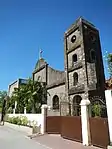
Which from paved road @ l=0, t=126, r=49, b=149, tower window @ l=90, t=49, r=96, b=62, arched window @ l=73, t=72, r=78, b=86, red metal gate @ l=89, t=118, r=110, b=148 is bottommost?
paved road @ l=0, t=126, r=49, b=149

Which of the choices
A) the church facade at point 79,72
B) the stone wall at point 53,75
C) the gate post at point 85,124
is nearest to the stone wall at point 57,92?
the church facade at point 79,72

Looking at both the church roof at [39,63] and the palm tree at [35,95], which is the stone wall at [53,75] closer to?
the palm tree at [35,95]

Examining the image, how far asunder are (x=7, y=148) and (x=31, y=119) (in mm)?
8206

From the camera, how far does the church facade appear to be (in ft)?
61.8

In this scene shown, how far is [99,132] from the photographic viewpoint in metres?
8.98

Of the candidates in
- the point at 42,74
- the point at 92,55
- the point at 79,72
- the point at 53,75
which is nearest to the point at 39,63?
the point at 42,74

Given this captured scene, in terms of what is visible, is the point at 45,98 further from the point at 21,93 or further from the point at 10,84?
the point at 10,84

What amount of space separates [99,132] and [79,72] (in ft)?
37.9

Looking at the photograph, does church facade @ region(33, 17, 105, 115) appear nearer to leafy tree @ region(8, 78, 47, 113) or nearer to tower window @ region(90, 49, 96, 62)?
tower window @ region(90, 49, 96, 62)

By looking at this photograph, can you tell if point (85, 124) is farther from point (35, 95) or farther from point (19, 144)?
point (35, 95)

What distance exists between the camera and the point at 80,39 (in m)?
20.9

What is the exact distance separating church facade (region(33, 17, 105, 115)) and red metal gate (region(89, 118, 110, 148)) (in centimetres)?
816

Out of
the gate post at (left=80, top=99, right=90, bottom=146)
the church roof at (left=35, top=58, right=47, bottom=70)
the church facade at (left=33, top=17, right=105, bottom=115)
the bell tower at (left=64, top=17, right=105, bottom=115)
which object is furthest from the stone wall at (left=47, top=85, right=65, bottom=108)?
the gate post at (left=80, top=99, right=90, bottom=146)

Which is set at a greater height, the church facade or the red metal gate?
the church facade
